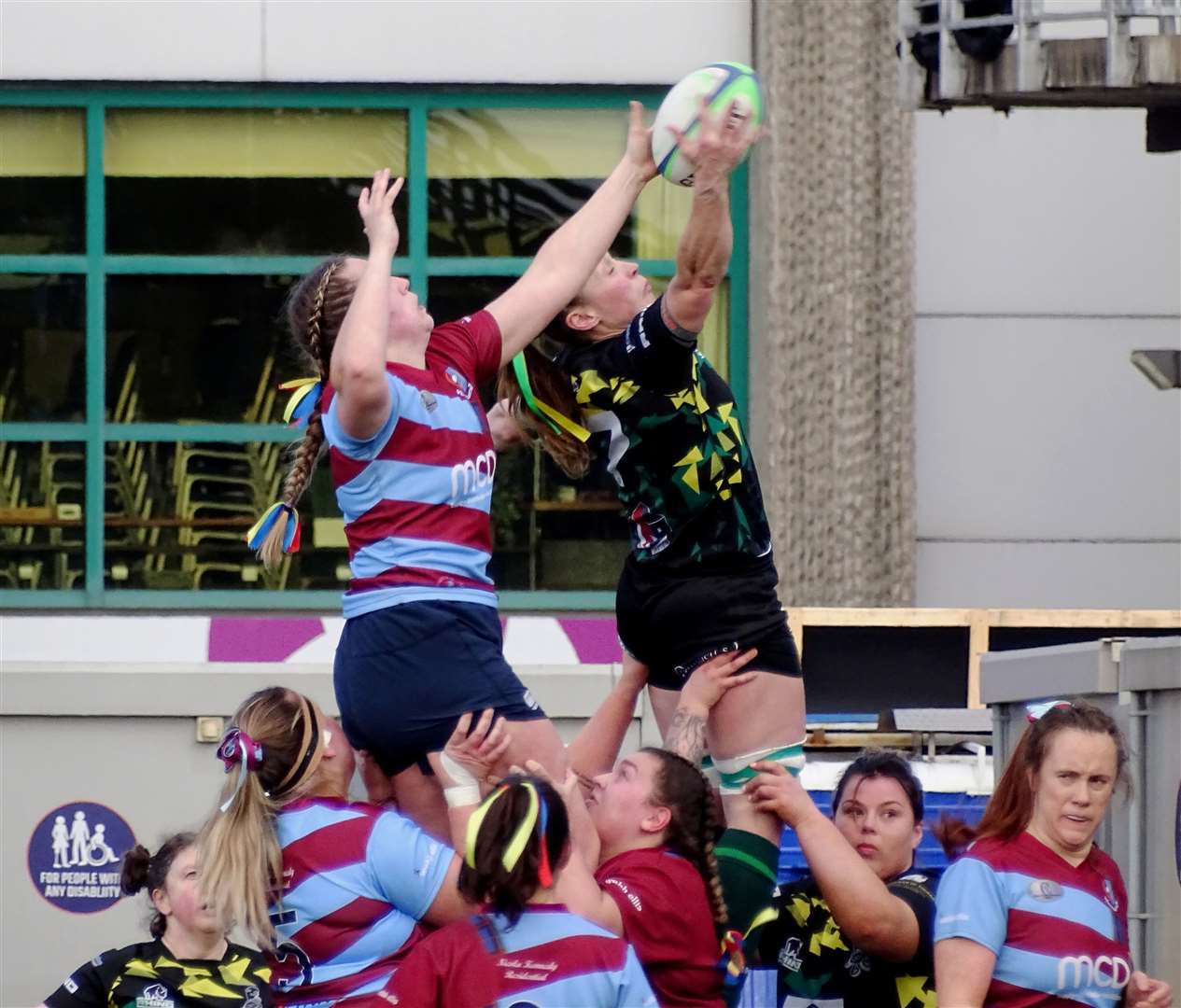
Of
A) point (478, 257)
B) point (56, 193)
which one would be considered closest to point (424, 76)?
point (478, 257)

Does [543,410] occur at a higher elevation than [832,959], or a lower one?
higher

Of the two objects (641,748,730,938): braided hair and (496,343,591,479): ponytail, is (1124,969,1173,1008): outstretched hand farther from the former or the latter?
(496,343,591,479): ponytail

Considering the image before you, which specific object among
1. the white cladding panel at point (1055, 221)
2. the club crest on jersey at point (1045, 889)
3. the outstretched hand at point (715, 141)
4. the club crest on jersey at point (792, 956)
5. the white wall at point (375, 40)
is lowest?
the club crest on jersey at point (792, 956)

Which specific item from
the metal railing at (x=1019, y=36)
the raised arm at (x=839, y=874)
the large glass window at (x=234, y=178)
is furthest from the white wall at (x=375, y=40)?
the raised arm at (x=839, y=874)

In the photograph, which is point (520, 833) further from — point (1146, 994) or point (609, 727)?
point (1146, 994)

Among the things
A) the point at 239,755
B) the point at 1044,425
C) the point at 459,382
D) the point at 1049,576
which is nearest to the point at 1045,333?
the point at 1044,425

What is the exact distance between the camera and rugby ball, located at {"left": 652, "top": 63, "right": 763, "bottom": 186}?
4.79m

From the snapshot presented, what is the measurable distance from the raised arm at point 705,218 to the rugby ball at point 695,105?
2 centimetres

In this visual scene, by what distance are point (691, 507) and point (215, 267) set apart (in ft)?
18.3

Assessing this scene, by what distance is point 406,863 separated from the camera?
4.46m

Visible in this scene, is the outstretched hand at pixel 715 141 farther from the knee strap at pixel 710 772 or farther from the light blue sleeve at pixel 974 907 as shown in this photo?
the light blue sleeve at pixel 974 907

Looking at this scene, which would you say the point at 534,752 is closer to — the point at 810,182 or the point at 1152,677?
the point at 1152,677

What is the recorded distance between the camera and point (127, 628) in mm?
9945

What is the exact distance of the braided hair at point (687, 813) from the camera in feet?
15.5
